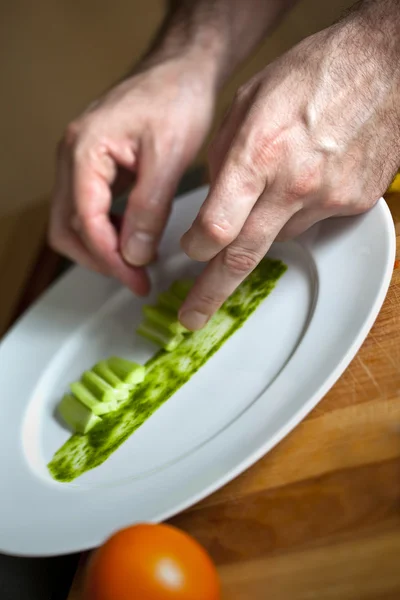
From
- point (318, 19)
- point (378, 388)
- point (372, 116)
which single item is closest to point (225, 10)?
point (318, 19)

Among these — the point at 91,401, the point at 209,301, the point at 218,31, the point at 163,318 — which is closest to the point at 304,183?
the point at 209,301

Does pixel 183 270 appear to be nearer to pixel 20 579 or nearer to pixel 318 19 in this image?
pixel 318 19

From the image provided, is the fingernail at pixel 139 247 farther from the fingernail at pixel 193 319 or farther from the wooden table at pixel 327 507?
the wooden table at pixel 327 507

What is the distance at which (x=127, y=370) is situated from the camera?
40.5 inches

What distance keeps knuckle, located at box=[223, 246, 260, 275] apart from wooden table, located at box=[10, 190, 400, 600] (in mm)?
196

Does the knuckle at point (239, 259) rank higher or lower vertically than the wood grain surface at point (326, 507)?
higher

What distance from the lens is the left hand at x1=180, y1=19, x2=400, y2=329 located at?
83cm

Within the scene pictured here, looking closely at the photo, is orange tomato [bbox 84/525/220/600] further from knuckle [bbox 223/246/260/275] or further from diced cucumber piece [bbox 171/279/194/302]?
diced cucumber piece [bbox 171/279/194/302]

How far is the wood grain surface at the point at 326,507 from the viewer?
60 centimetres

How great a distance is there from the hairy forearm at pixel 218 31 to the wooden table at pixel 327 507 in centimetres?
73

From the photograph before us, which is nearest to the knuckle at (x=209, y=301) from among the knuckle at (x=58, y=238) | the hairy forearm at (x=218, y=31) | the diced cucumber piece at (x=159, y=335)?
the diced cucumber piece at (x=159, y=335)

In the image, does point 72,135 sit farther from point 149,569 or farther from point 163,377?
point 149,569

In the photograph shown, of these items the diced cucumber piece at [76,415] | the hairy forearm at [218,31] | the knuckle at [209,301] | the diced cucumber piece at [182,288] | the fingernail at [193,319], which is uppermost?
the hairy forearm at [218,31]

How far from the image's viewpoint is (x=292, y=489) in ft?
2.29
